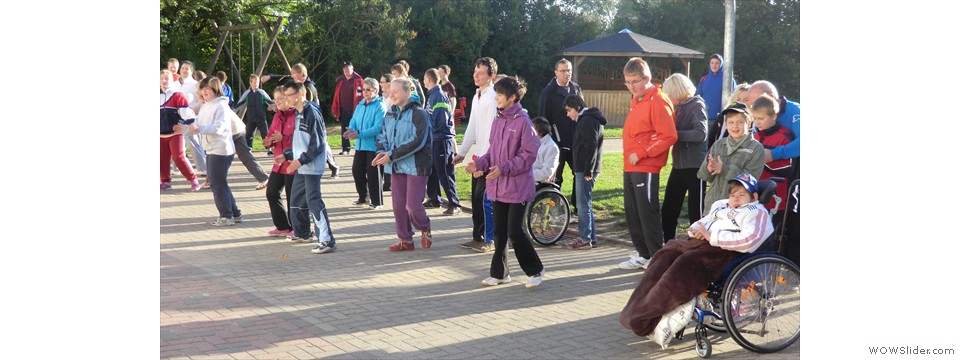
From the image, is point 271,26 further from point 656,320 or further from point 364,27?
point 656,320

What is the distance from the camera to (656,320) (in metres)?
5.84

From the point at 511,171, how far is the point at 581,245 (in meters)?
2.40

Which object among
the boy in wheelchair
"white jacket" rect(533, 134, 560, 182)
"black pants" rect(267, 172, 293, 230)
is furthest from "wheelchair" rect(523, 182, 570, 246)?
the boy in wheelchair

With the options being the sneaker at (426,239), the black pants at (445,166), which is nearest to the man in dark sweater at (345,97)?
the black pants at (445,166)

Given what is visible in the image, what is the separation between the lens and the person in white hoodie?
1059cm

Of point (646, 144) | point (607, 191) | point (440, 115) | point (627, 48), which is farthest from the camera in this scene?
point (627, 48)

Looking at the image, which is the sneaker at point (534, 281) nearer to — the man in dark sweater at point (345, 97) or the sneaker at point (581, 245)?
the sneaker at point (581, 245)

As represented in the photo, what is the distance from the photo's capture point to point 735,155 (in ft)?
22.2

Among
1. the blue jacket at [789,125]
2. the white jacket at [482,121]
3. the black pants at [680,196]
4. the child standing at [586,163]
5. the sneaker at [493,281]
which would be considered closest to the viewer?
the blue jacket at [789,125]

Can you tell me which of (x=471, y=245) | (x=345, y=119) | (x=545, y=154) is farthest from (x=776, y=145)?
(x=345, y=119)

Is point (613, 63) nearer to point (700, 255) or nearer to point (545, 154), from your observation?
point (545, 154)

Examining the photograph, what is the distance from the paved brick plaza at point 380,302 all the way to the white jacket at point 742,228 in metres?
0.70

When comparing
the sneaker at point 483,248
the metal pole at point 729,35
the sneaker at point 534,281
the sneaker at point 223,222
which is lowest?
the sneaker at point 534,281

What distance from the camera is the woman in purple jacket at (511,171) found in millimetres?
7422
